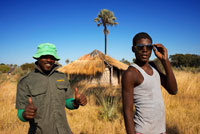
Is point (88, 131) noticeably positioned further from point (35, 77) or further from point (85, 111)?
point (35, 77)

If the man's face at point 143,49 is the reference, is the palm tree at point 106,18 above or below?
above

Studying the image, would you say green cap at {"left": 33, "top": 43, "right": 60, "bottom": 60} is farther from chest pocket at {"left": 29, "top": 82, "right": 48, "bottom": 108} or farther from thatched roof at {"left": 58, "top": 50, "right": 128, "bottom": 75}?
thatched roof at {"left": 58, "top": 50, "right": 128, "bottom": 75}

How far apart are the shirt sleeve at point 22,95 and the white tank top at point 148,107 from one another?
104cm

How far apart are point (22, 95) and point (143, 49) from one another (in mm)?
1236

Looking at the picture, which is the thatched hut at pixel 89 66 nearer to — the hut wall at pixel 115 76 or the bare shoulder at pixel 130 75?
the hut wall at pixel 115 76

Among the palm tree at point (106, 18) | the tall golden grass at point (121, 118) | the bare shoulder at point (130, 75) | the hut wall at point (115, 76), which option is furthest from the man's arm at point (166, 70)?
the palm tree at point (106, 18)

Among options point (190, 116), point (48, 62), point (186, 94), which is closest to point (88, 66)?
point (186, 94)

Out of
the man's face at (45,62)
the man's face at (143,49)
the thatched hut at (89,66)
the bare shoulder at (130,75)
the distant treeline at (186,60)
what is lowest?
the bare shoulder at (130,75)

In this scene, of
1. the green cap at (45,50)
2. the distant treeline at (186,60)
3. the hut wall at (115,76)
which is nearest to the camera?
the green cap at (45,50)

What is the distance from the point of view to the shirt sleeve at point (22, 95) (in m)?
1.32

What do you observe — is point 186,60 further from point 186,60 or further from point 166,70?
point 166,70

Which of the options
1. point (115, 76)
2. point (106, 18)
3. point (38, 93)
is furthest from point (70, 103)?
point (106, 18)

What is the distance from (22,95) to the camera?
1.34 meters

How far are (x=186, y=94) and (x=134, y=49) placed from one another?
552cm
